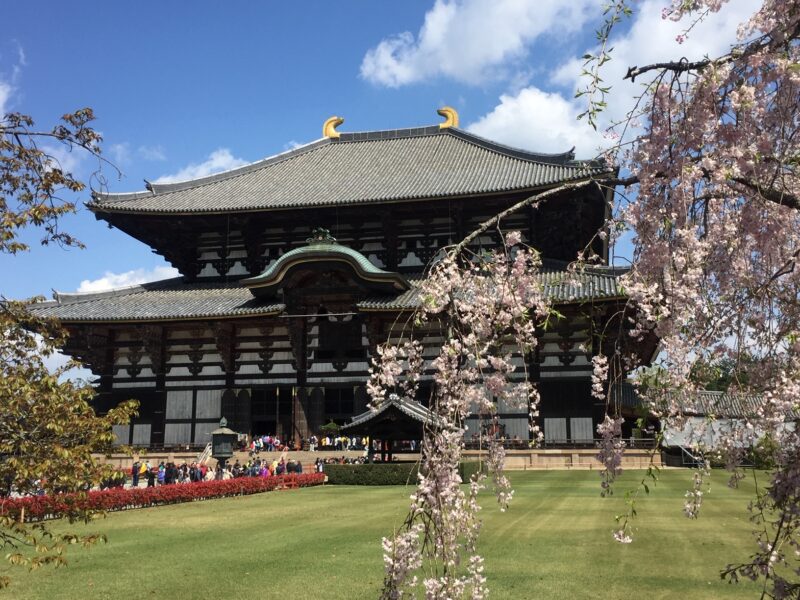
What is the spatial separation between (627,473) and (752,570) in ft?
75.4

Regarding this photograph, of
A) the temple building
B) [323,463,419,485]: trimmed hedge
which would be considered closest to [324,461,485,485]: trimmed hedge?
[323,463,419,485]: trimmed hedge

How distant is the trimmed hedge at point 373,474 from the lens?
86.2ft

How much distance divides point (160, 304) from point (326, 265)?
9.59 m

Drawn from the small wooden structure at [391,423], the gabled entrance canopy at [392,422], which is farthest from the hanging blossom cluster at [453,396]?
the small wooden structure at [391,423]

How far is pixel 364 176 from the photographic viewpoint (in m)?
40.1

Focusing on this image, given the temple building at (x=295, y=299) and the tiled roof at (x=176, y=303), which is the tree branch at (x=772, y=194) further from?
the temple building at (x=295, y=299)

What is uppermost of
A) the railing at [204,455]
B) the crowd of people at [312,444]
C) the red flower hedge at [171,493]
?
the crowd of people at [312,444]

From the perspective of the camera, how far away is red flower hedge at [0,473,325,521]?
17.1 m

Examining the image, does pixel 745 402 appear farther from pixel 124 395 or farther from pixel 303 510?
pixel 124 395

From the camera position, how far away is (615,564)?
11047 mm

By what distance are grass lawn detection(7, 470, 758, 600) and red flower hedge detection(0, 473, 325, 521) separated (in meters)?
0.84

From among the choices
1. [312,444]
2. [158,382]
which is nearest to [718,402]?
[312,444]

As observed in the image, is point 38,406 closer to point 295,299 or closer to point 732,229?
point 732,229

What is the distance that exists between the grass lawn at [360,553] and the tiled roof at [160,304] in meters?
14.0
